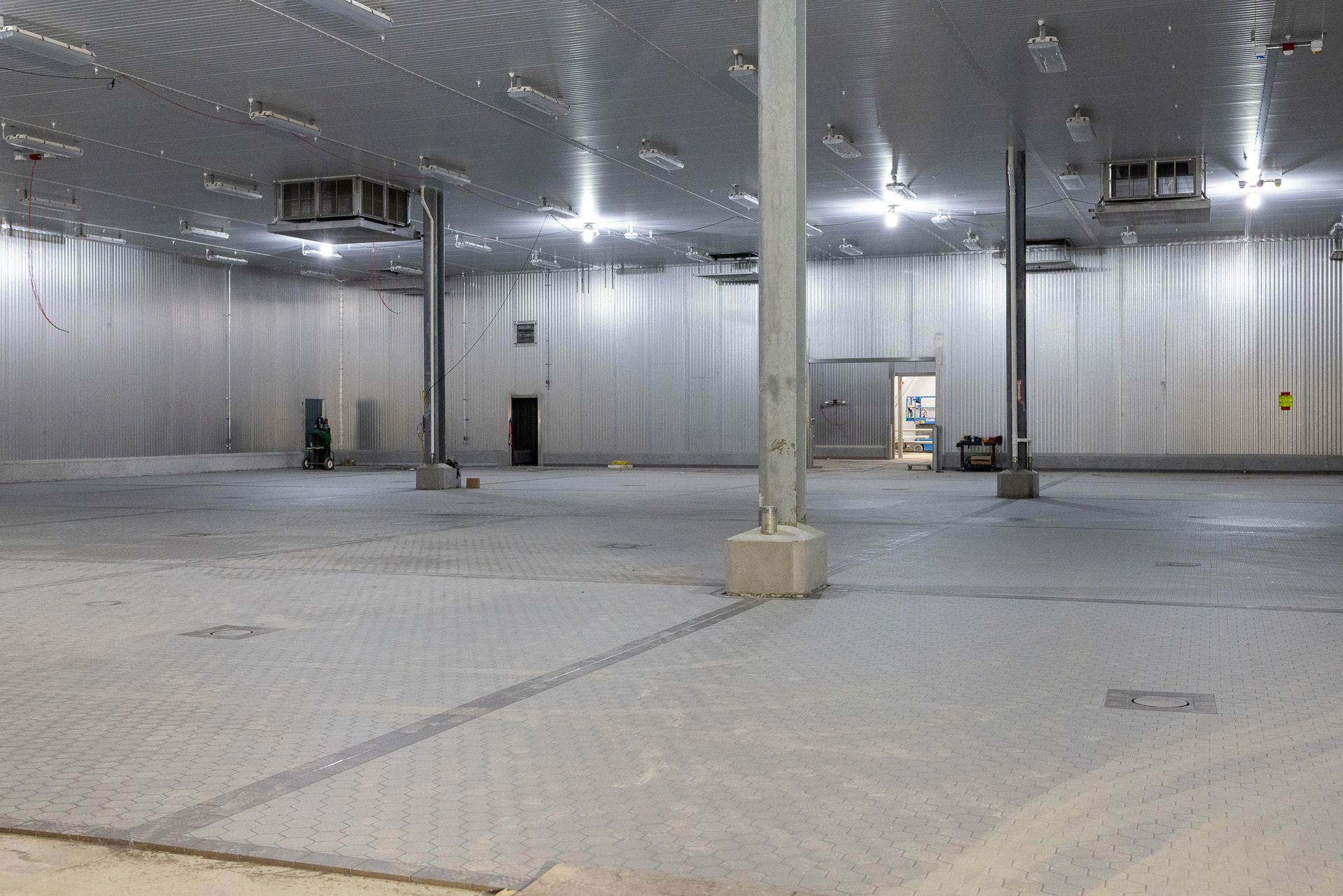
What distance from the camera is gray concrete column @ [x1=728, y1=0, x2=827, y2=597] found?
948 cm

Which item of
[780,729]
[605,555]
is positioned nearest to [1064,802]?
[780,729]

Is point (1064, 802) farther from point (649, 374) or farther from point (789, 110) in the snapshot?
point (649, 374)

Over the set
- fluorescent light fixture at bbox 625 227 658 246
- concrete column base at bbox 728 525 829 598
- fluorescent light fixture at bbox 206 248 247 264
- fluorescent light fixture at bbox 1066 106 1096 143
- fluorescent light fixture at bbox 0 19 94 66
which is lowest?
concrete column base at bbox 728 525 829 598

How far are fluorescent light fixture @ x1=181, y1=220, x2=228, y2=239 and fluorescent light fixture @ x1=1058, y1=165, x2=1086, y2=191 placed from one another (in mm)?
19493

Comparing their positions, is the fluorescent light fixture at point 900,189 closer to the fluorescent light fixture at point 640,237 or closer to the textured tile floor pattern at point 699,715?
the fluorescent light fixture at point 640,237

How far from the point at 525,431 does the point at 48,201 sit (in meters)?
16.4

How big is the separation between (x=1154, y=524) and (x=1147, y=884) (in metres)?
13.3

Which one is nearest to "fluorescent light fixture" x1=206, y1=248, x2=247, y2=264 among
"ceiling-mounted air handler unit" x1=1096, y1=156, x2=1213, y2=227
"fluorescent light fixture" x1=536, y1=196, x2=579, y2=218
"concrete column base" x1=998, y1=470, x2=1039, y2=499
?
"fluorescent light fixture" x1=536, y1=196, x2=579, y2=218

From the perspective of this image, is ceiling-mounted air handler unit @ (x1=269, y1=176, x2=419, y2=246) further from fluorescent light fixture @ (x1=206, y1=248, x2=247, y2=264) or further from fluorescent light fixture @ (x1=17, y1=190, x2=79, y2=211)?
fluorescent light fixture @ (x1=206, y1=248, x2=247, y2=264)

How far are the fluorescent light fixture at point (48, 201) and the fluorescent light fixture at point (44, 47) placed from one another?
10.5m

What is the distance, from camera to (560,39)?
15.4 meters

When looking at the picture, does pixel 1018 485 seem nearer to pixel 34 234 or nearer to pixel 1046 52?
pixel 1046 52

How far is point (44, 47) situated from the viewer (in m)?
14.8

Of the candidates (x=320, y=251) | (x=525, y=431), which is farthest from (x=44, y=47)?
(x=525, y=431)
